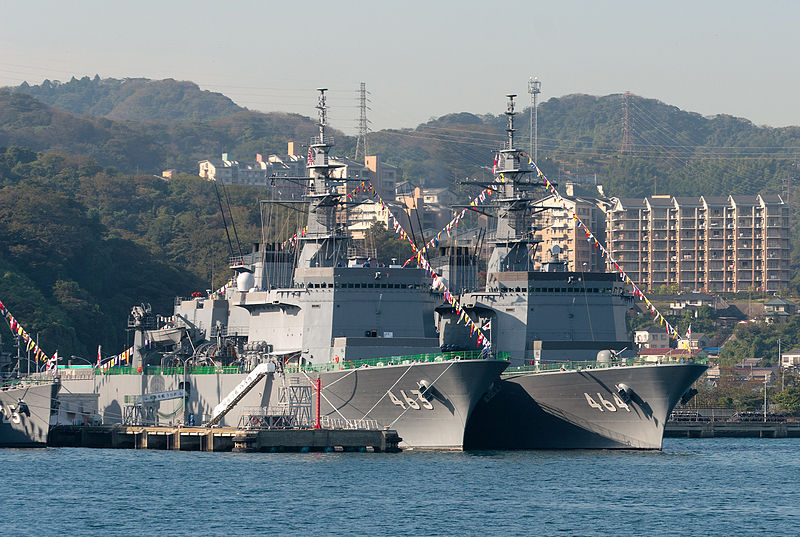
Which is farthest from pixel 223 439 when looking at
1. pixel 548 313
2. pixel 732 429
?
pixel 732 429

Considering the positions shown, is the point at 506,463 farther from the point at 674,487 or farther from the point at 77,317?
the point at 77,317

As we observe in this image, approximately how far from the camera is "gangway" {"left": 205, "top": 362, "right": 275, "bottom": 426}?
5031 centimetres

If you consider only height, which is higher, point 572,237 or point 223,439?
point 572,237

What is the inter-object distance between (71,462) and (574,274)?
1933 centimetres

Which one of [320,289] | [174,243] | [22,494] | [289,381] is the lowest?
[22,494]

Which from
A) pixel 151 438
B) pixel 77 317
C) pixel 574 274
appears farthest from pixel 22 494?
pixel 77 317

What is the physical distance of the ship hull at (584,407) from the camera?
158 ft

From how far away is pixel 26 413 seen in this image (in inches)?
1961

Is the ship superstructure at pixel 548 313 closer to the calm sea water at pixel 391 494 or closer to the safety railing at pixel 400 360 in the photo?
the safety railing at pixel 400 360

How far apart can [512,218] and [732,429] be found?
2781 cm

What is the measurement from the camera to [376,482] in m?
40.9

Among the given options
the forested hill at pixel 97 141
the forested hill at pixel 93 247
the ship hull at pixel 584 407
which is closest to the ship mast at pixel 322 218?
the ship hull at pixel 584 407

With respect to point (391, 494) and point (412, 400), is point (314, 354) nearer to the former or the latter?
point (412, 400)

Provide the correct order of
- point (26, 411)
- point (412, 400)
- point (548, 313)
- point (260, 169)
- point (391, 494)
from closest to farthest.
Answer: point (391, 494), point (412, 400), point (26, 411), point (548, 313), point (260, 169)
